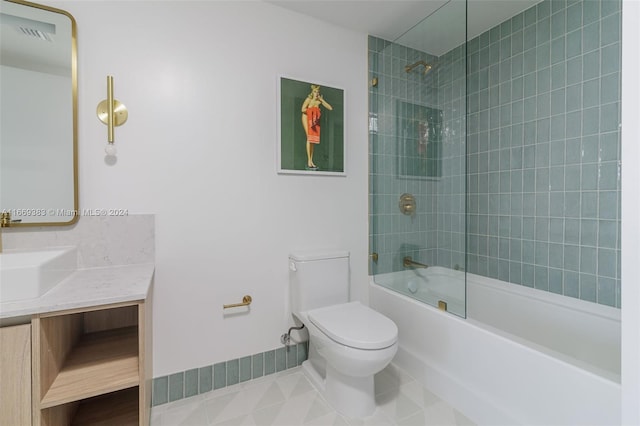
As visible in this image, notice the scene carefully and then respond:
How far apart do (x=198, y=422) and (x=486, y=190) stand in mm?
2303

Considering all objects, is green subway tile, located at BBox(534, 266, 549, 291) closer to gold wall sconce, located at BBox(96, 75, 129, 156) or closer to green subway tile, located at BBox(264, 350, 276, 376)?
green subway tile, located at BBox(264, 350, 276, 376)

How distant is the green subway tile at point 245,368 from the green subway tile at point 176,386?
1.05ft

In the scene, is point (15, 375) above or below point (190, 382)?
above

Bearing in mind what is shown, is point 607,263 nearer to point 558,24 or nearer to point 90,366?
point 558,24

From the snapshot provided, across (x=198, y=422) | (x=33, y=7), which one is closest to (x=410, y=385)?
(x=198, y=422)

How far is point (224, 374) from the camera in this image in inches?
68.3

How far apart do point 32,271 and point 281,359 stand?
1.37 meters

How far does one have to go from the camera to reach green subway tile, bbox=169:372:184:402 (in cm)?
162

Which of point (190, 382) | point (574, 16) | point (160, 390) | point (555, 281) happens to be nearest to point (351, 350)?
point (190, 382)

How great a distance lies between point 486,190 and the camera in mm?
2201

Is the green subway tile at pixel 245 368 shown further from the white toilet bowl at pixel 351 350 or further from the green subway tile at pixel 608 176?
the green subway tile at pixel 608 176

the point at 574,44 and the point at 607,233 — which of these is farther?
the point at 574,44

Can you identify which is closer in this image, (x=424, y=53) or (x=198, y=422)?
(x=198, y=422)

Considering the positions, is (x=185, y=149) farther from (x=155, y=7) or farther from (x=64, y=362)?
(x=64, y=362)
